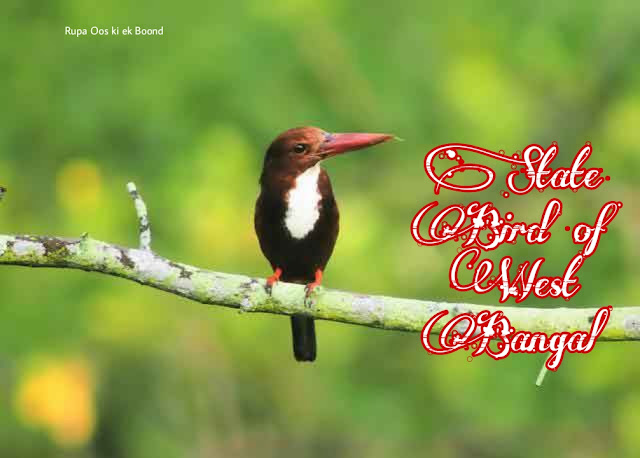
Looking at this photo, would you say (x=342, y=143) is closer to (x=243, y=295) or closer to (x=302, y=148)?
(x=302, y=148)

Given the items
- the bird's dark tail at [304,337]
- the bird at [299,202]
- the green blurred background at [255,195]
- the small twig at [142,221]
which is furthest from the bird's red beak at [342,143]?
the green blurred background at [255,195]

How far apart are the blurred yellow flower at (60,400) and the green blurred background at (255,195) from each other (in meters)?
0.02

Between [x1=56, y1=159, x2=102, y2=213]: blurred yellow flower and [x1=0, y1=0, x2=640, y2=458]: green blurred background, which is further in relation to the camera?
[x1=56, y1=159, x2=102, y2=213]: blurred yellow flower

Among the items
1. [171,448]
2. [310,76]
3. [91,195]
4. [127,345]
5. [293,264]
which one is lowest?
[171,448]

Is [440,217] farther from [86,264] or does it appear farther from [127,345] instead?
[127,345]

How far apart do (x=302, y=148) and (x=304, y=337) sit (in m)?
0.75

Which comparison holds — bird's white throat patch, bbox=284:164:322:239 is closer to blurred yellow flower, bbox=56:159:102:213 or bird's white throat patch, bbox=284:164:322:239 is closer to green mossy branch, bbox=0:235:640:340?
green mossy branch, bbox=0:235:640:340

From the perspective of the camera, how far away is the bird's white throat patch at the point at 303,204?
12.9 ft

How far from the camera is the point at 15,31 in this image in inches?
436

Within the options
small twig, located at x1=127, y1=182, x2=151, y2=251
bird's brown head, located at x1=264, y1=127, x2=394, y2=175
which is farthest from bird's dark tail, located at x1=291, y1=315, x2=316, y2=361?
small twig, located at x1=127, y1=182, x2=151, y2=251

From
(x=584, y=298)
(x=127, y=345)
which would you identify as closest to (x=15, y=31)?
(x=127, y=345)

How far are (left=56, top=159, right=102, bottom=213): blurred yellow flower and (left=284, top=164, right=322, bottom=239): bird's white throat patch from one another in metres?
4.57

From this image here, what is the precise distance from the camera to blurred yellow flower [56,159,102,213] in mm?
8453

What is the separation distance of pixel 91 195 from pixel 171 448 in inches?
70.0
